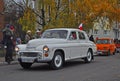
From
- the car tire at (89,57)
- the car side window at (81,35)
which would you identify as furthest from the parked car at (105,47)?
the car side window at (81,35)

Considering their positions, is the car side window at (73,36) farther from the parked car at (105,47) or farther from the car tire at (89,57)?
the parked car at (105,47)

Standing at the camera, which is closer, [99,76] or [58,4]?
[99,76]

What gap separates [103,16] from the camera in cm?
3222

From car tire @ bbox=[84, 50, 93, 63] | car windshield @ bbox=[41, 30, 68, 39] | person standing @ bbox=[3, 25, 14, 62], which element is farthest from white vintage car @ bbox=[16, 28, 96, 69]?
person standing @ bbox=[3, 25, 14, 62]

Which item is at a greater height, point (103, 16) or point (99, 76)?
point (103, 16)

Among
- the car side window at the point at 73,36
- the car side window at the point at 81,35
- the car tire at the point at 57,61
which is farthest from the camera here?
the car side window at the point at 81,35

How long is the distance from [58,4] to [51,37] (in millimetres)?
12769

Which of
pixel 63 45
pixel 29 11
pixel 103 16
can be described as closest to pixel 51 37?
pixel 63 45

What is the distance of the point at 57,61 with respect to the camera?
14820 mm

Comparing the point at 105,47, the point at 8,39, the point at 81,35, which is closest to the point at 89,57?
the point at 81,35

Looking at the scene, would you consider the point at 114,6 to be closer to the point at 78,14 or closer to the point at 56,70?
the point at 78,14

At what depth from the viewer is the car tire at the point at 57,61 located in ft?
47.4

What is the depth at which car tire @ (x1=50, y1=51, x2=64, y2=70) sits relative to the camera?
14.5m

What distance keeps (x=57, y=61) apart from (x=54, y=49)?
0.63 metres
